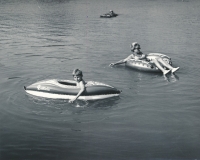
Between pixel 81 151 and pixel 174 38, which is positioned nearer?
pixel 81 151

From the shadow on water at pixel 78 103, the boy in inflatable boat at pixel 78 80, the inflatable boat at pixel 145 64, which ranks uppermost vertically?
the boy in inflatable boat at pixel 78 80

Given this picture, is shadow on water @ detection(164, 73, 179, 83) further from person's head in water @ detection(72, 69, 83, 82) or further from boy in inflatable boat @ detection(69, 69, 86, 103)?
person's head in water @ detection(72, 69, 83, 82)

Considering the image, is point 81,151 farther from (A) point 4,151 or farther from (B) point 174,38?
(B) point 174,38

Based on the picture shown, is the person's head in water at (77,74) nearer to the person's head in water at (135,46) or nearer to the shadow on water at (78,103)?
the shadow on water at (78,103)

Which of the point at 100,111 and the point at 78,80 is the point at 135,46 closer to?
the point at 78,80

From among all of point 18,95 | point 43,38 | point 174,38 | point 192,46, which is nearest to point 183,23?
point 174,38

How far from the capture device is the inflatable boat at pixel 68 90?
1440 cm

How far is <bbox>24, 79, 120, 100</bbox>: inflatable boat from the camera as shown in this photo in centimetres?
1440

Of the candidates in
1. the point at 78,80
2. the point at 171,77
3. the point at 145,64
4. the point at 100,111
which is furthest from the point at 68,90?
the point at 171,77

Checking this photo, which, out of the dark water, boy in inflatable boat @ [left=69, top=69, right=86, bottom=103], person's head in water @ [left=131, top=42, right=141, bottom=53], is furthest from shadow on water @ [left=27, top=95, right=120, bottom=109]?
person's head in water @ [left=131, top=42, right=141, bottom=53]

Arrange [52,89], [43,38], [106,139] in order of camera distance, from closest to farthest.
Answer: [106,139], [52,89], [43,38]

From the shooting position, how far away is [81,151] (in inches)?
423

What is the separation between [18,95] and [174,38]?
2159 cm

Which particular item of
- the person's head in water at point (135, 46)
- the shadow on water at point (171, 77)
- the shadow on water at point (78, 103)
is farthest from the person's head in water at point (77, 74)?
the shadow on water at point (171, 77)
